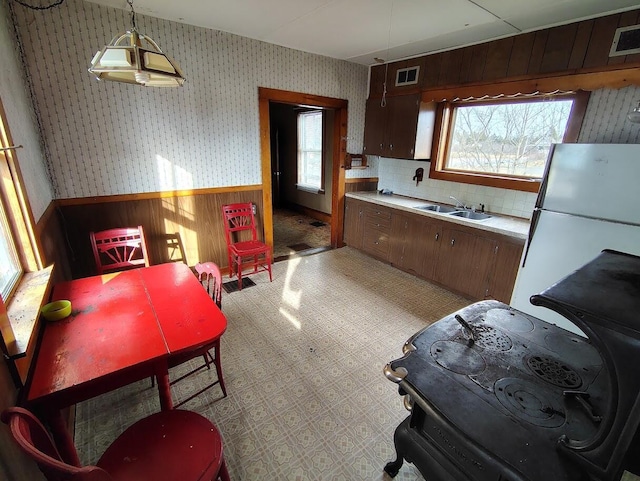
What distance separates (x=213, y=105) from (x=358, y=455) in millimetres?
3469

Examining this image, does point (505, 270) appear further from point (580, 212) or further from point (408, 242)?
point (408, 242)

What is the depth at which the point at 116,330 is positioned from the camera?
152cm

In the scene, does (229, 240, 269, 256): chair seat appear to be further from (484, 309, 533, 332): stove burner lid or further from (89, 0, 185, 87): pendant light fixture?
(484, 309, 533, 332): stove burner lid

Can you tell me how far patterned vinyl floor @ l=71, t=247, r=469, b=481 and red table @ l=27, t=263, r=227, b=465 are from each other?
57cm

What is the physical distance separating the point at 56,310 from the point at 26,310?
125mm

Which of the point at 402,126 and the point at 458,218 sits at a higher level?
the point at 402,126

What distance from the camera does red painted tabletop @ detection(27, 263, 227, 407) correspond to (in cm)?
124

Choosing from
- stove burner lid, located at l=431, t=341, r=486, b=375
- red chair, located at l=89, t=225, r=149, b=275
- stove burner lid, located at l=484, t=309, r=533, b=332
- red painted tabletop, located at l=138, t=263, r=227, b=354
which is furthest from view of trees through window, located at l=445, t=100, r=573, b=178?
red chair, located at l=89, t=225, r=149, b=275

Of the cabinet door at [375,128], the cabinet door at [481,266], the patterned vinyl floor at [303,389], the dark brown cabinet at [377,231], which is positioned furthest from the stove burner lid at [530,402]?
the cabinet door at [375,128]

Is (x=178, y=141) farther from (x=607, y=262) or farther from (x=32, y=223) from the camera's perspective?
(x=607, y=262)

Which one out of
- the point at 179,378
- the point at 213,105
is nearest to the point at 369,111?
the point at 213,105

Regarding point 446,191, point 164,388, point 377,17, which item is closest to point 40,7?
point 377,17

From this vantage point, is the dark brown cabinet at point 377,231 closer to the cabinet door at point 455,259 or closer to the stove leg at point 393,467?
the cabinet door at point 455,259

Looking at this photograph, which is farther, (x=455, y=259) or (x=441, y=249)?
(x=441, y=249)
